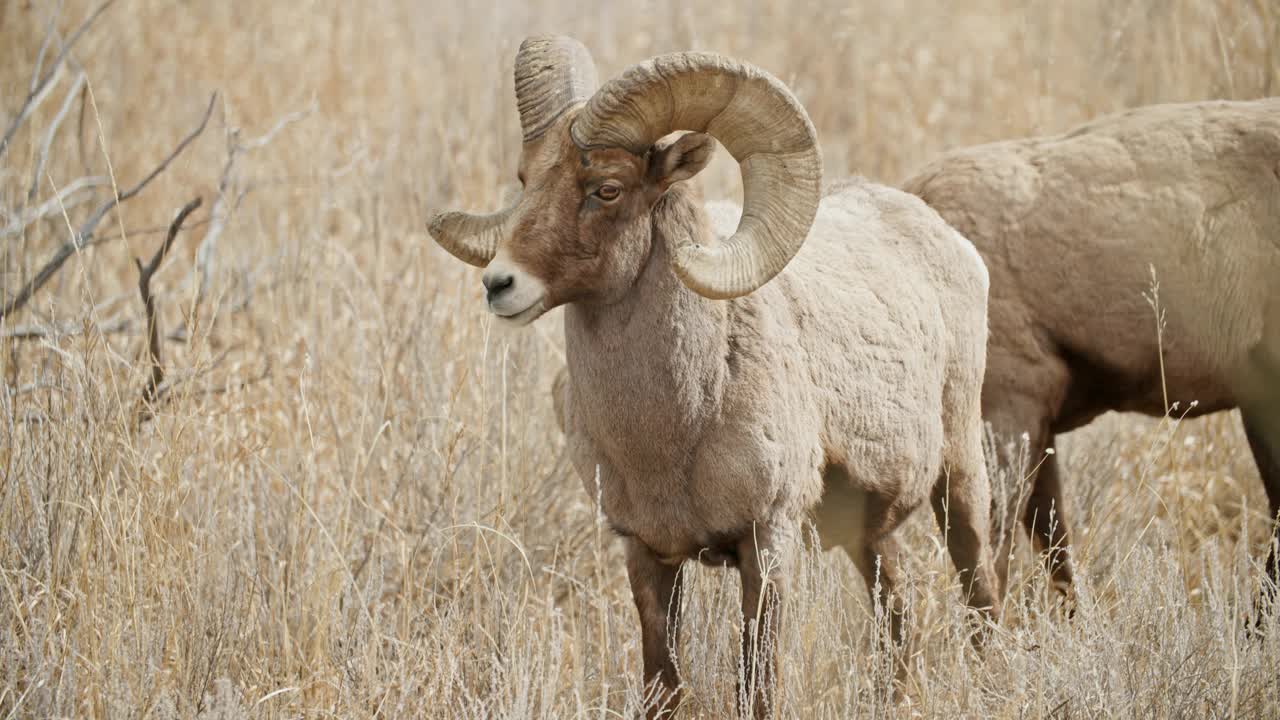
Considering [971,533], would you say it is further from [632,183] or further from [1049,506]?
[632,183]

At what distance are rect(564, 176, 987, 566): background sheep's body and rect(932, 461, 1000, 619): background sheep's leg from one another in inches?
13.7

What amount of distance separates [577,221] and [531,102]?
397 millimetres

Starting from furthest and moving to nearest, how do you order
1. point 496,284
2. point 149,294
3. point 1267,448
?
point 1267,448
point 149,294
point 496,284

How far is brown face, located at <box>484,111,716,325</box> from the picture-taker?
3.35m

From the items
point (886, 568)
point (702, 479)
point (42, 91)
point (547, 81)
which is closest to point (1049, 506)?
point (886, 568)

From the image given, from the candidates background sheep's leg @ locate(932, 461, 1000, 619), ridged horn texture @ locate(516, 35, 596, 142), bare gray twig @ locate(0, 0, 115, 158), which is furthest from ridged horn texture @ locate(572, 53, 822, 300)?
bare gray twig @ locate(0, 0, 115, 158)

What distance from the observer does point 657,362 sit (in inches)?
140

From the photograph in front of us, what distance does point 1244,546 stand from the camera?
4.19 metres

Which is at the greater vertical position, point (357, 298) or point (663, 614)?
point (357, 298)

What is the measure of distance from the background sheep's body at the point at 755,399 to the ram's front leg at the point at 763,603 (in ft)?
0.19

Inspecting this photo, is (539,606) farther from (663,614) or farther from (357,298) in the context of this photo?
(357,298)

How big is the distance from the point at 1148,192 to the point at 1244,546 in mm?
1538

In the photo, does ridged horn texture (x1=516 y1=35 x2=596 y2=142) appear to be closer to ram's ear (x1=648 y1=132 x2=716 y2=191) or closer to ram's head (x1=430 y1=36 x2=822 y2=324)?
ram's head (x1=430 y1=36 x2=822 y2=324)

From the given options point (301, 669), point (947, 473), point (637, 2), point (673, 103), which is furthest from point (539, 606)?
point (637, 2)
